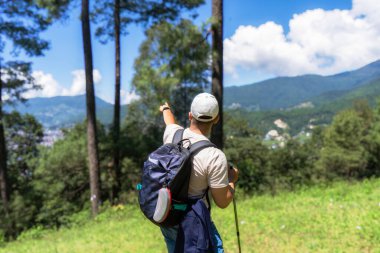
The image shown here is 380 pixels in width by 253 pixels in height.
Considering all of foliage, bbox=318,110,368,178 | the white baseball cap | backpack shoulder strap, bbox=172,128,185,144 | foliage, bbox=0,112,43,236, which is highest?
the white baseball cap

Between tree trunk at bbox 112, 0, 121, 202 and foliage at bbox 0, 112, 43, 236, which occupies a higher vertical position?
tree trunk at bbox 112, 0, 121, 202

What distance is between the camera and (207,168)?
2.20m

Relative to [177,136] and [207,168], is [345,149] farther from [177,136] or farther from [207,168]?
[207,168]

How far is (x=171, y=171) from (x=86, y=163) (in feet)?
42.8

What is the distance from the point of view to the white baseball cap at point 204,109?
2.29 metres

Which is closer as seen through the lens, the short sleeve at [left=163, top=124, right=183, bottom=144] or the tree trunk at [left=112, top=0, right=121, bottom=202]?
the short sleeve at [left=163, top=124, right=183, bottom=144]

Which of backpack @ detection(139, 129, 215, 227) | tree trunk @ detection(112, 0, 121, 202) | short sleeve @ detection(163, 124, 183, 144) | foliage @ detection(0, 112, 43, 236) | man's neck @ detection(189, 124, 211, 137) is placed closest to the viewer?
backpack @ detection(139, 129, 215, 227)

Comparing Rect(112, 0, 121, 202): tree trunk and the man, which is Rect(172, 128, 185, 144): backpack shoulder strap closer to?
the man

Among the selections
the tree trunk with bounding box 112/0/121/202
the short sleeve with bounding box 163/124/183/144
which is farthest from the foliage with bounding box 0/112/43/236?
the short sleeve with bounding box 163/124/183/144

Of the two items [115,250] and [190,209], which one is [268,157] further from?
[190,209]

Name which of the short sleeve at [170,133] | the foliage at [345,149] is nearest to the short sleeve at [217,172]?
the short sleeve at [170,133]

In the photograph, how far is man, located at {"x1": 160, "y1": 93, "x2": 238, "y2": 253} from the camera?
7.18 ft

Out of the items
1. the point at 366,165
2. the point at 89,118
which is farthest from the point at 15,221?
the point at 366,165

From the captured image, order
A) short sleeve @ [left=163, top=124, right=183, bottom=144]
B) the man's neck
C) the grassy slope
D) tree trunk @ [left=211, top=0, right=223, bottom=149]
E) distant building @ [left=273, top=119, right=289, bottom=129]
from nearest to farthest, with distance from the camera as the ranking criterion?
the man's neck, short sleeve @ [left=163, top=124, right=183, bottom=144], the grassy slope, tree trunk @ [left=211, top=0, right=223, bottom=149], distant building @ [left=273, top=119, right=289, bottom=129]
